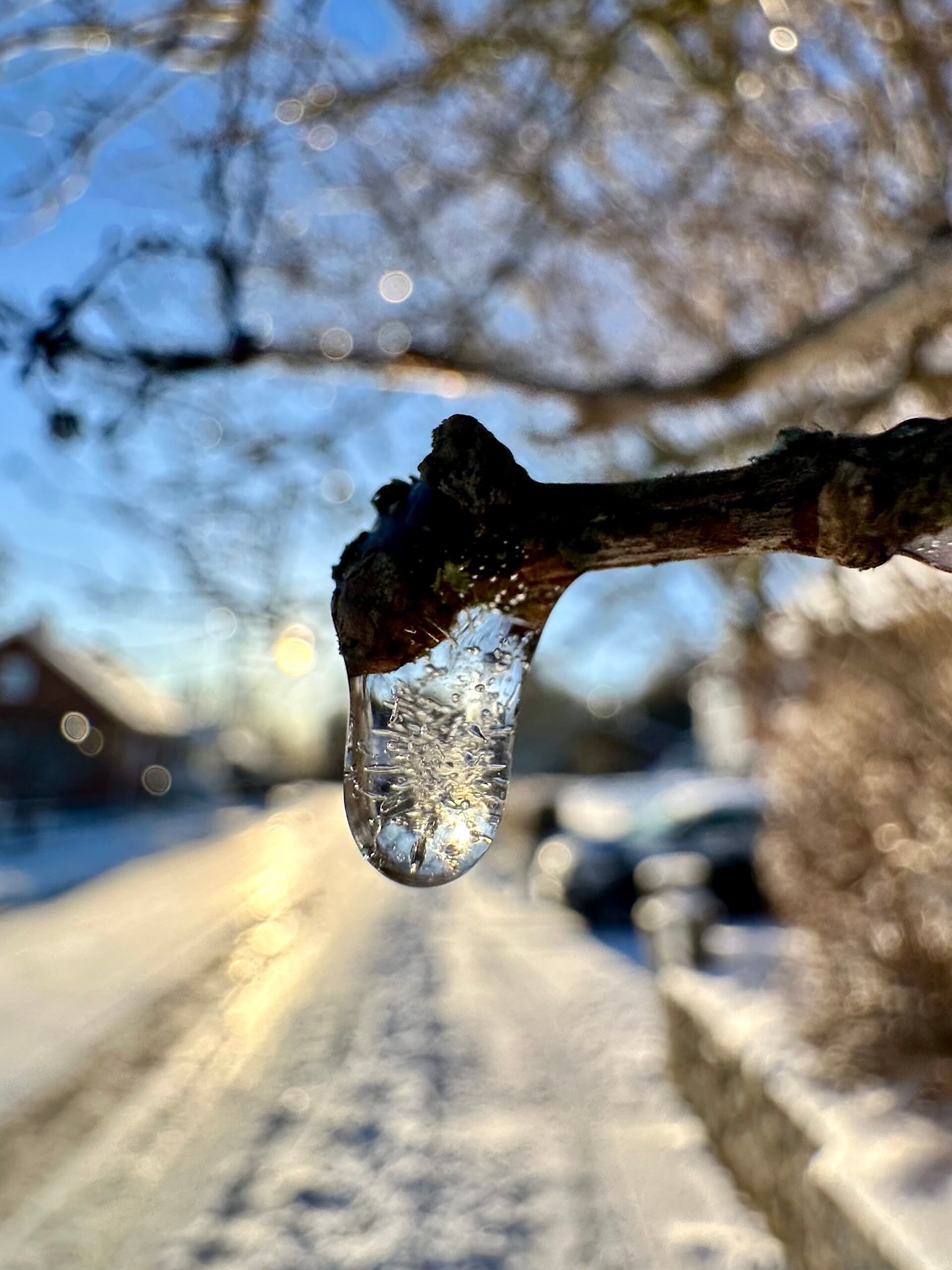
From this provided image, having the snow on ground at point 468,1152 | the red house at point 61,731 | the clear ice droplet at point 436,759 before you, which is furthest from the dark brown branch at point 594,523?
the red house at point 61,731

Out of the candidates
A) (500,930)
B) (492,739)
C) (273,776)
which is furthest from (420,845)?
(273,776)

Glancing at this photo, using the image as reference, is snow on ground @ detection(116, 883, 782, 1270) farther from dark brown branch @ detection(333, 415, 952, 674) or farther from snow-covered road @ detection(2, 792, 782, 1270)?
dark brown branch @ detection(333, 415, 952, 674)

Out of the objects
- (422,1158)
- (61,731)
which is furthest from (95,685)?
(422,1158)

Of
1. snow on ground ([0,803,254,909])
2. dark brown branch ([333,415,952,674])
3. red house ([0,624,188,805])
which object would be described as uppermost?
red house ([0,624,188,805])

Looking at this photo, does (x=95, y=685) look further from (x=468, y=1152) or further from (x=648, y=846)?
(x=468, y=1152)

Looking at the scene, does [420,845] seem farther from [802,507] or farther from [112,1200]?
[112,1200]

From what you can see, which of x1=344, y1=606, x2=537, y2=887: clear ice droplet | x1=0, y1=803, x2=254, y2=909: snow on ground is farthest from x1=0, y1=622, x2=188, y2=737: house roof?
x1=344, y1=606, x2=537, y2=887: clear ice droplet
